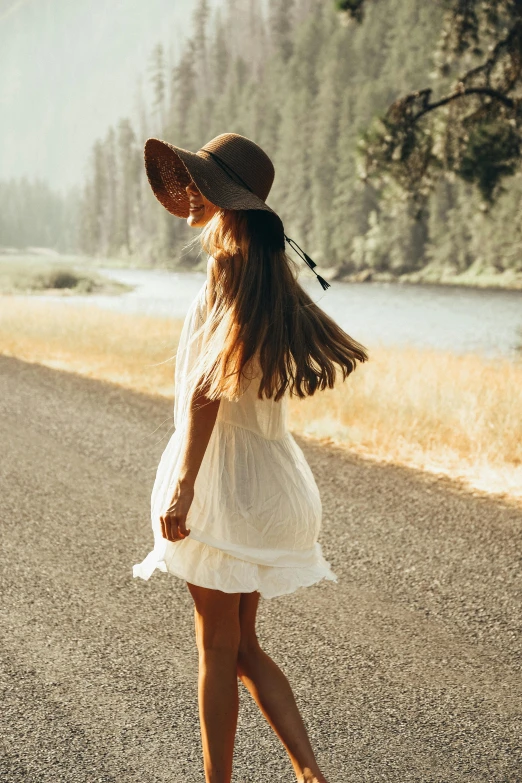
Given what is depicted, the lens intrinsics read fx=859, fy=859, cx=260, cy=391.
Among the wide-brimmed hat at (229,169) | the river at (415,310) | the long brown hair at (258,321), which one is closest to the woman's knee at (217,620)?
the long brown hair at (258,321)

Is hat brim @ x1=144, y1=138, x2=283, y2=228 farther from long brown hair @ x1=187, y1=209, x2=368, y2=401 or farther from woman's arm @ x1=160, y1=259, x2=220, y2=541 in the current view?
woman's arm @ x1=160, y1=259, x2=220, y2=541

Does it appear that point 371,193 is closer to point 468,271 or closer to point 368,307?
point 468,271

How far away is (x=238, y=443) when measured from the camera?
2230 millimetres

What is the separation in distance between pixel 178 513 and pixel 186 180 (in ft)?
3.24

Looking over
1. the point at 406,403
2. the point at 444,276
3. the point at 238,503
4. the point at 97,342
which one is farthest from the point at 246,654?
the point at 444,276

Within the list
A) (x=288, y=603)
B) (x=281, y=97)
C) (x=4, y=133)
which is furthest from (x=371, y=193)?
(x=4, y=133)

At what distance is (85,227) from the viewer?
113188 millimetres

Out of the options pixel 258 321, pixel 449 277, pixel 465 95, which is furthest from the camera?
pixel 449 277

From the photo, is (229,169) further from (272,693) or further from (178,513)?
(272,693)

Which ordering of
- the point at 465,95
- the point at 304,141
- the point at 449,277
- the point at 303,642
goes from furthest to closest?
the point at 304,141 → the point at 449,277 → the point at 465,95 → the point at 303,642

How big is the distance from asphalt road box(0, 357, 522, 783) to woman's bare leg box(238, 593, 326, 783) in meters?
0.37

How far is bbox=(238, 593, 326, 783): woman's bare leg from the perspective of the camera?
2262mm

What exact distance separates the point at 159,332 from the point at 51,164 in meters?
156

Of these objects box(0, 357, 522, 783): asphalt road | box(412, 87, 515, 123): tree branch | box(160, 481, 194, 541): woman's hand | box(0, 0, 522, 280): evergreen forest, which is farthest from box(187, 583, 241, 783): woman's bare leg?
box(0, 0, 522, 280): evergreen forest
